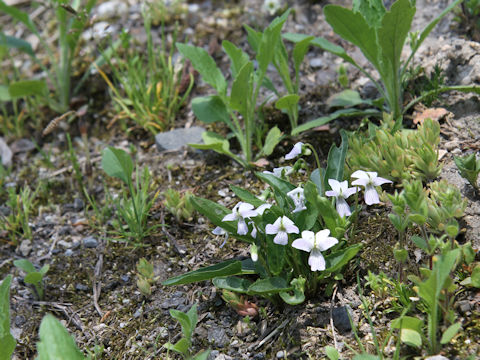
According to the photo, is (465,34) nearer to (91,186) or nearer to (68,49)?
(91,186)

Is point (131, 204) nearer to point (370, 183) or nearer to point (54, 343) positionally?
point (54, 343)

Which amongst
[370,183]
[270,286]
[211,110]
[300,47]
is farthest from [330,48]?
[270,286]

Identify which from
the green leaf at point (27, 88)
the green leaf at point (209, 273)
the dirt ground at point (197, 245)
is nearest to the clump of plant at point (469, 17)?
the dirt ground at point (197, 245)

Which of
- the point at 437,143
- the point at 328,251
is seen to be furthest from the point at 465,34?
the point at 328,251

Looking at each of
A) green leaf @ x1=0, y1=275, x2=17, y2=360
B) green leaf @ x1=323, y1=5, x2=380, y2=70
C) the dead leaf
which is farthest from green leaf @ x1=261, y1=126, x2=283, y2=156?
green leaf @ x1=0, y1=275, x2=17, y2=360

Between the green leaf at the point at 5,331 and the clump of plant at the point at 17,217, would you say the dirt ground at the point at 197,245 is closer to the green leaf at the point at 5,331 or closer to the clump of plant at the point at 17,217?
the clump of plant at the point at 17,217

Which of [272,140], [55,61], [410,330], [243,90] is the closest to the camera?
[410,330]

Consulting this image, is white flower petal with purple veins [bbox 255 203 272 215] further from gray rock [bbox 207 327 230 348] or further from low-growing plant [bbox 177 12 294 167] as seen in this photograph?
low-growing plant [bbox 177 12 294 167]
